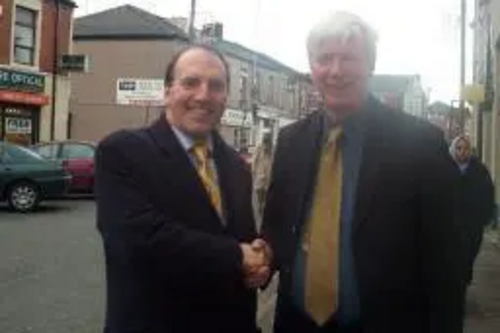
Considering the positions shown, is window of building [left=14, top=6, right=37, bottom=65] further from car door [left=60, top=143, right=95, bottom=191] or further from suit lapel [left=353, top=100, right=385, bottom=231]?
suit lapel [left=353, top=100, right=385, bottom=231]

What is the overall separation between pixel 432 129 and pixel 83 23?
4548cm

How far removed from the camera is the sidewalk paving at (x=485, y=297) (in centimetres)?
779

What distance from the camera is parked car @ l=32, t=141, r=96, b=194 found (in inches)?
880

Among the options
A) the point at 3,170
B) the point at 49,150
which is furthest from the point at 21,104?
the point at 3,170

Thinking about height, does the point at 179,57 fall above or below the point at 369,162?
above

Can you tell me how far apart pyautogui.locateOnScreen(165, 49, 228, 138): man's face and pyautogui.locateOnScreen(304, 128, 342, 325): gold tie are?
0.42 metres

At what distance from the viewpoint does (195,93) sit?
302cm

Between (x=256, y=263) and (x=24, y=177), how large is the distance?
16.2 metres

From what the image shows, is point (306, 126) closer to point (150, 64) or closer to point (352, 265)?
point (352, 265)

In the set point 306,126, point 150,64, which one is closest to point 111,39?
point 150,64

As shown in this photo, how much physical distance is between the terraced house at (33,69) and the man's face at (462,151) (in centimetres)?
2328

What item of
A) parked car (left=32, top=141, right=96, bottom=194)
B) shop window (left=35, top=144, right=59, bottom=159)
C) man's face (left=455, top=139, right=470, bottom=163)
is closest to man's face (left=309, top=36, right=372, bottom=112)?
man's face (left=455, top=139, right=470, bottom=163)

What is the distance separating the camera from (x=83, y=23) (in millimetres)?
46844

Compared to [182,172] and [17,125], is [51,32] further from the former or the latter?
[182,172]
